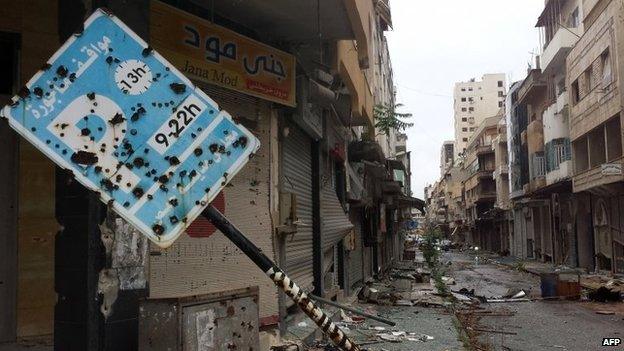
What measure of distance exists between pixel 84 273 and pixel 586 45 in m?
26.3

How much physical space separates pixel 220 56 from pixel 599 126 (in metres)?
22.4

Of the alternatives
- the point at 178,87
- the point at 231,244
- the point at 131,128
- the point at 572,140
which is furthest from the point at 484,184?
the point at 131,128

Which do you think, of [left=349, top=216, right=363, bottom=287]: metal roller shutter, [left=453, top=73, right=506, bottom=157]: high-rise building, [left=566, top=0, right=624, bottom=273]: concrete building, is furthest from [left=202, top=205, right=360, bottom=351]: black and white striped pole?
[left=453, top=73, right=506, bottom=157]: high-rise building

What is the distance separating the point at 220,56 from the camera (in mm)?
5664

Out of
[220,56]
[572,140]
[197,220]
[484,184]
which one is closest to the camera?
[197,220]

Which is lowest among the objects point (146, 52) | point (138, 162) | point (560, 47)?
point (138, 162)

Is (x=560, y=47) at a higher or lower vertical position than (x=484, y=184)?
higher

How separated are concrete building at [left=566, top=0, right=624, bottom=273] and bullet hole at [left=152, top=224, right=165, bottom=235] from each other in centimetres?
2197

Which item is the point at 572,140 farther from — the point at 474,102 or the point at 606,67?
the point at 474,102

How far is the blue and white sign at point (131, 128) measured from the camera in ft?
5.69

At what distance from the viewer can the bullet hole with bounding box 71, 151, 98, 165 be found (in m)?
1.73

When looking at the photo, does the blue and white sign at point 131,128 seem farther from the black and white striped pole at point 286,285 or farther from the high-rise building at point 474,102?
the high-rise building at point 474,102

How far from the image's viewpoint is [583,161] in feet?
87.5

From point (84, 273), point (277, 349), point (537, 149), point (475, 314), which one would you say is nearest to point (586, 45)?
point (537, 149)
